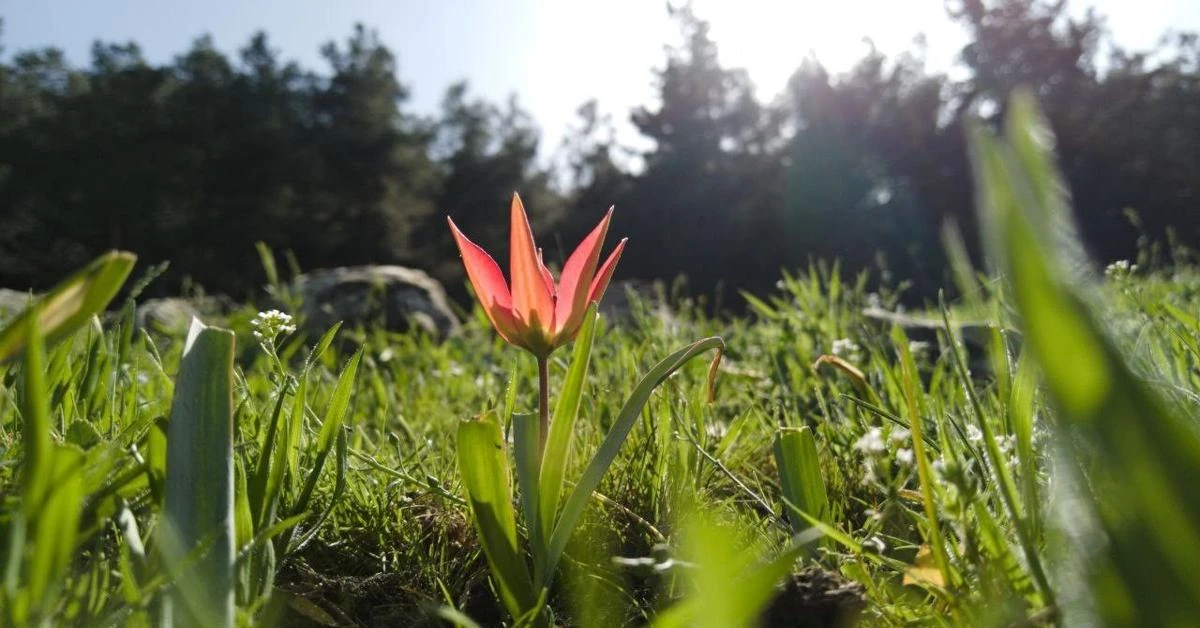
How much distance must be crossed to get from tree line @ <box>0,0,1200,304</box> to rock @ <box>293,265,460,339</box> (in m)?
13.0

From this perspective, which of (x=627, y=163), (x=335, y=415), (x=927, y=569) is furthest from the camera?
(x=627, y=163)

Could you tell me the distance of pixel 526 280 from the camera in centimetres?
78

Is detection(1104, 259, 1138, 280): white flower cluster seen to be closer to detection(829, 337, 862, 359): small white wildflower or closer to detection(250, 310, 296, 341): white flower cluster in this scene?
detection(829, 337, 862, 359): small white wildflower

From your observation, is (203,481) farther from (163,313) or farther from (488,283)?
(163,313)

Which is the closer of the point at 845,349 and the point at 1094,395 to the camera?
the point at 1094,395

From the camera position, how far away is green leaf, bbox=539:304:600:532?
65cm

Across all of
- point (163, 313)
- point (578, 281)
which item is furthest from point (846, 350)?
point (163, 313)

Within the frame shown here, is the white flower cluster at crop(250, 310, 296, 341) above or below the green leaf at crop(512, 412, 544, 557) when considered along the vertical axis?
above

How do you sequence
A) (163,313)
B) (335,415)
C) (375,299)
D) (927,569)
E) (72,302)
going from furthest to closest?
(375,299)
(163,313)
(335,415)
(927,569)
(72,302)

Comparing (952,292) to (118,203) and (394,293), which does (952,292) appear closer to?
(394,293)

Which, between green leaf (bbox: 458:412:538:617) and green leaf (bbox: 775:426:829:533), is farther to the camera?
green leaf (bbox: 775:426:829:533)

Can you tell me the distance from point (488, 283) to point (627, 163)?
2397cm

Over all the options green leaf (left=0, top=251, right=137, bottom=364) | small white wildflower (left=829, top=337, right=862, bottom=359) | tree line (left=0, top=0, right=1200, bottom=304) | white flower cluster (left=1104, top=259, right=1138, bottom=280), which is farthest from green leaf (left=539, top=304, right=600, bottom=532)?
tree line (left=0, top=0, right=1200, bottom=304)

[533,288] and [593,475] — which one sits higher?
[533,288]
